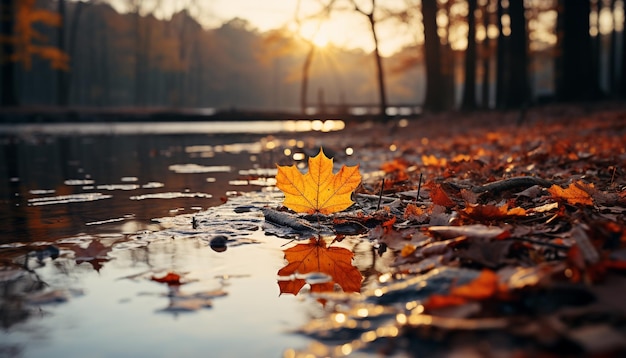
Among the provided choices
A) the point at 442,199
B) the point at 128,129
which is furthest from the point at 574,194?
the point at 128,129

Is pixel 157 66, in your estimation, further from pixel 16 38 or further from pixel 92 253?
pixel 92 253

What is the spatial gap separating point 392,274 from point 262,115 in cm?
2297

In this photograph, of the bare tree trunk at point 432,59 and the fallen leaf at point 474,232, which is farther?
the bare tree trunk at point 432,59

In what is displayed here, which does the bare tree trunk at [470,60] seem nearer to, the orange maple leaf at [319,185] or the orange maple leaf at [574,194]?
the orange maple leaf at [574,194]

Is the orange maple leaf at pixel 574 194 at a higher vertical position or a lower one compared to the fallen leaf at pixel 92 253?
higher

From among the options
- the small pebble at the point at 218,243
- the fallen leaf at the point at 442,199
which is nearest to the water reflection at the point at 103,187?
the small pebble at the point at 218,243

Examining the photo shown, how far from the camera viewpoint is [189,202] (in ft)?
13.7

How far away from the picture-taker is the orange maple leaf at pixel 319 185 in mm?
2668

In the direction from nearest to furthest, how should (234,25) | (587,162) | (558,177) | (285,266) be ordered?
(285,266) → (558,177) → (587,162) → (234,25)

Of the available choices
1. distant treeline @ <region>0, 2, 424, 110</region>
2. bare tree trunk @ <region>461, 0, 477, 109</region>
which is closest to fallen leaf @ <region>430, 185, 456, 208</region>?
bare tree trunk @ <region>461, 0, 477, 109</region>

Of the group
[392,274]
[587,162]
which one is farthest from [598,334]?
[587,162]

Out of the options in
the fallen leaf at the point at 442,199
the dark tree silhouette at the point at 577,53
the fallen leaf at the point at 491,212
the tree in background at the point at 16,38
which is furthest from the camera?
the tree in background at the point at 16,38

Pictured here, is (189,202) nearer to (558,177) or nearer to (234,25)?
(558,177)

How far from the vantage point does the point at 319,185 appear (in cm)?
283
